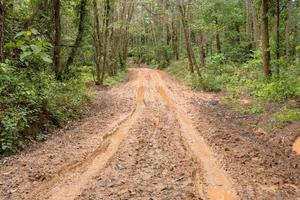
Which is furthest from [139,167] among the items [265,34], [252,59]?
[252,59]

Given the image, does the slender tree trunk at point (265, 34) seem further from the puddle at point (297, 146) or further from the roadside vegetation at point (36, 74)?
the roadside vegetation at point (36, 74)

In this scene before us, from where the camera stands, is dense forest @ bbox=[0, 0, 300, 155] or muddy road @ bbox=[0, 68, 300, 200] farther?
dense forest @ bbox=[0, 0, 300, 155]

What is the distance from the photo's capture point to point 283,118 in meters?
10.3

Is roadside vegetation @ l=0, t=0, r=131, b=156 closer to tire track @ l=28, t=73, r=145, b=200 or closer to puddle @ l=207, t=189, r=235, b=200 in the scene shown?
tire track @ l=28, t=73, r=145, b=200

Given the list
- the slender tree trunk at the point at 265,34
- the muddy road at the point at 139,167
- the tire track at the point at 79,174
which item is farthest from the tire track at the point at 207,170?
the slender tree trunk at the point at 265,34

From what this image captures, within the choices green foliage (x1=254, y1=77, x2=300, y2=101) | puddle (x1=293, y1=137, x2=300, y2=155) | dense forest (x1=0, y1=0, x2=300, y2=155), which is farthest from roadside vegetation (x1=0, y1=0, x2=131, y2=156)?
green foliage (x1=254, y1=77, x2=300, y2=101)

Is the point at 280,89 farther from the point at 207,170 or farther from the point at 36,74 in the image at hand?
the point at 36,74

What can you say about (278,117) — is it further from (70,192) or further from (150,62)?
(150,62)

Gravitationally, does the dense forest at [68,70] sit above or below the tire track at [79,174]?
above

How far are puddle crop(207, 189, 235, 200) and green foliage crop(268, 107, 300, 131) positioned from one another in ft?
15.0

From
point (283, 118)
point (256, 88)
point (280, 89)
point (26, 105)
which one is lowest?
point (283, 118)

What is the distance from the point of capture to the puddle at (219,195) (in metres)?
5.80

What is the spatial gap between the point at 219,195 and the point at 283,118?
531cm

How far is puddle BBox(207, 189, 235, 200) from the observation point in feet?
19.0
